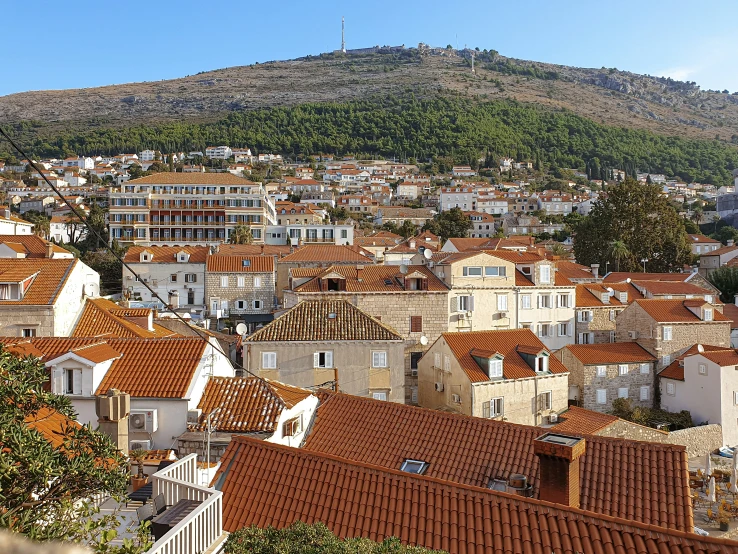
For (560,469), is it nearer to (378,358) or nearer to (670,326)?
(378,358)

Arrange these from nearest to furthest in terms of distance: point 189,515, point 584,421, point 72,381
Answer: point 189,515 → point 72,381 → point 584,421

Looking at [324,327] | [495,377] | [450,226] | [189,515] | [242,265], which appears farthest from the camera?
[450,226]

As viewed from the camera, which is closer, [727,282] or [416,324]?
[416,324]

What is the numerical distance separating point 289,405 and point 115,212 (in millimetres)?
68907

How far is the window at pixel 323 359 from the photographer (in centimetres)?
2448

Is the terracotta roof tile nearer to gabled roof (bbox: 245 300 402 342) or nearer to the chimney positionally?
gabled roof (bbox: 245 300 402 342)

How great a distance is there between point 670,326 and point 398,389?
61.6ft

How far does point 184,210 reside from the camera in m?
79.1

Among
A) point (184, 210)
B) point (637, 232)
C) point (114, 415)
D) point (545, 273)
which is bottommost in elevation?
point (114, 415)

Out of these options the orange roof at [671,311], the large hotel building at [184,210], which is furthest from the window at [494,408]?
the large hotel building at [184,210]

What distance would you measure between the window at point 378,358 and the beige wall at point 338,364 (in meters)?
0.12

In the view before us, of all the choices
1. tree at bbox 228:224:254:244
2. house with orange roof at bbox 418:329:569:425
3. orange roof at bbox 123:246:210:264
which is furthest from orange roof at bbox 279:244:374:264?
tree at bbox 228:224:254:244

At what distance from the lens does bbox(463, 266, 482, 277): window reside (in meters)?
33.2

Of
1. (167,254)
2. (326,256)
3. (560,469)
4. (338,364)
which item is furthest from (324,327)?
(167,254)
